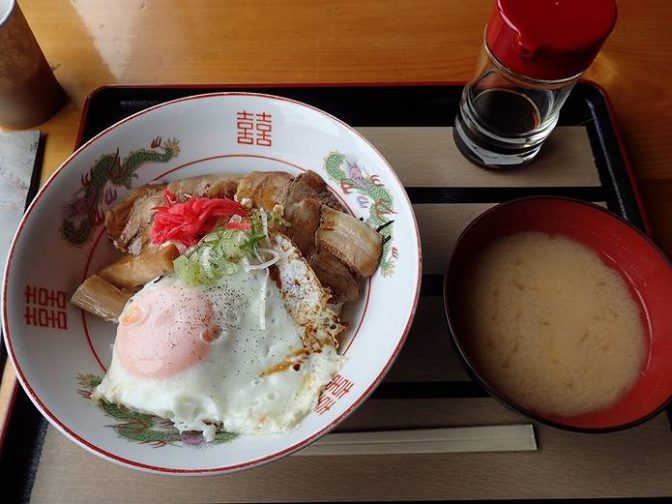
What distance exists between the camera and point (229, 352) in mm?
1465

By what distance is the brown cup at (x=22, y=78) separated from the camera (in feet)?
5.90

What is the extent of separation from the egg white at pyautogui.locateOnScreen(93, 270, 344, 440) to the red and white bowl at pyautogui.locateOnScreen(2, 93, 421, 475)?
4cm

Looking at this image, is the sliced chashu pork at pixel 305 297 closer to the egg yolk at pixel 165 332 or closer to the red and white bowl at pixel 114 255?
the red and white bowl at pixel 114 255

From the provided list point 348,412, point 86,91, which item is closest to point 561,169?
point 348,412

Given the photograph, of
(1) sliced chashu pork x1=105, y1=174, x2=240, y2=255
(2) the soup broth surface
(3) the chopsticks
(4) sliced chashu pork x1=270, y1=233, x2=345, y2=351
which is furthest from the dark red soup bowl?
(1) sliced chashu pork x1=105, y1=174, x2=240, y2=255

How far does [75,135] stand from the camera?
2.04 metres

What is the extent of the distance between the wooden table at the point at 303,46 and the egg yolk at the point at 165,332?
0.91m

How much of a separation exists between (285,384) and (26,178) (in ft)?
4.05

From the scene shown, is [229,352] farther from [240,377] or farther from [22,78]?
[22,78]

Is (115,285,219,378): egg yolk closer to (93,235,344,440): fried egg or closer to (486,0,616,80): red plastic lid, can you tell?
(93,235,344,440): fried egg

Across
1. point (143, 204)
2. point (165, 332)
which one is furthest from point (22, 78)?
point (165, 332)

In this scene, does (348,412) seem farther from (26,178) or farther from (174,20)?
(174,20)

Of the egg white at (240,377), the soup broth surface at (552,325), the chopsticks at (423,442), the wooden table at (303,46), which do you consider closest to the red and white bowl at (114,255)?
the egg white at (240,377)

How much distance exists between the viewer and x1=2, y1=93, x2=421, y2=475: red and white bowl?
1.30 meters
